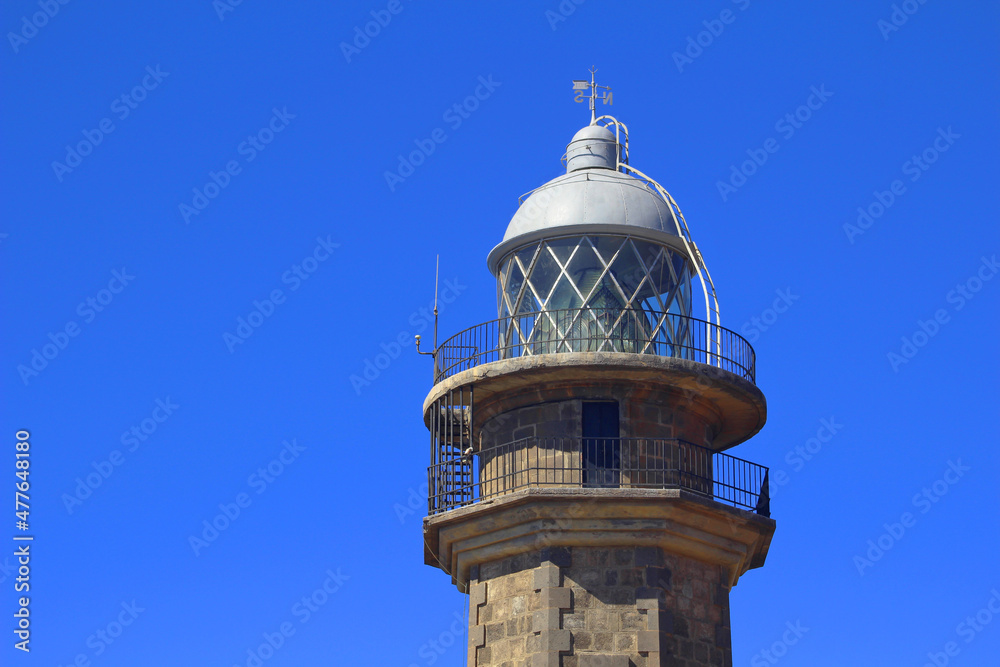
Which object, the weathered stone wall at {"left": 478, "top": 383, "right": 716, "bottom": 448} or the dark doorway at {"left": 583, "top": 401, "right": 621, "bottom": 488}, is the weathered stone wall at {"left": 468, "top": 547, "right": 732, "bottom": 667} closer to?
the dark doorway at {"left": 583, "top": 401, "right": 621, "bottom": 488}

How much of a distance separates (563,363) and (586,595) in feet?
11.1

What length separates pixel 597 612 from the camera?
22281 mm

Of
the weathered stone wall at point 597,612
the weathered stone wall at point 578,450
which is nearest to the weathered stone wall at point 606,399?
the weathered stone wall at point 578,450

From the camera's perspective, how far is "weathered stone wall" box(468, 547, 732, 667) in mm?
22078

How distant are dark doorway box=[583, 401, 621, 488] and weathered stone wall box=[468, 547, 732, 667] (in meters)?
1.11

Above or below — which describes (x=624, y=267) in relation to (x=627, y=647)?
above

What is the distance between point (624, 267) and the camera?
951 inches

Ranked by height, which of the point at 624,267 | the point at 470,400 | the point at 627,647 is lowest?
the point at 627,647

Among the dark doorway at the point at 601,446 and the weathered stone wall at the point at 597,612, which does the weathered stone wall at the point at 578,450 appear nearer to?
the dark doorway at the point at 601,446

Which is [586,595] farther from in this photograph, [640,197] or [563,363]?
[640,197]

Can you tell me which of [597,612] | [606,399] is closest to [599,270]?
[606,399]

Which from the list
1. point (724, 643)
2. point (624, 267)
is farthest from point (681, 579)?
point (624, 267)

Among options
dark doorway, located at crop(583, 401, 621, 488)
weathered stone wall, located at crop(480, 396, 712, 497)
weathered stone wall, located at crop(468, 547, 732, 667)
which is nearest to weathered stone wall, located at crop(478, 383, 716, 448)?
weathered stone wall, located at crop(480, 396, 712, 497)

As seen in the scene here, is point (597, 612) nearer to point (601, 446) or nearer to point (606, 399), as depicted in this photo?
point (601, 446)
